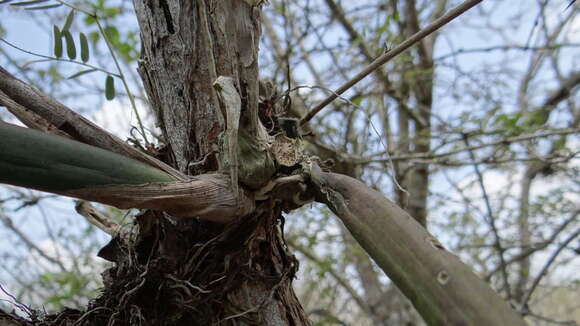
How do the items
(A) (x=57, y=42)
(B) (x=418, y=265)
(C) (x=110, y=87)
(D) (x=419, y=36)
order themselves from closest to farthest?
(B) (x=418, y=265), (D) (x=419, y=36), (A) (x=57, y=42), (C) (x=110, y=87)

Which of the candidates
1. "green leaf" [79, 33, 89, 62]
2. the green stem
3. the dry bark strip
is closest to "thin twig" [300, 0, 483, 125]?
the dry bark strip

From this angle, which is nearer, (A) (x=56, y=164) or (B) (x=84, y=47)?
(A) (x=56, y=164)

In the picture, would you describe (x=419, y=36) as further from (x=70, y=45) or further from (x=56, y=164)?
(x=70, y=45)

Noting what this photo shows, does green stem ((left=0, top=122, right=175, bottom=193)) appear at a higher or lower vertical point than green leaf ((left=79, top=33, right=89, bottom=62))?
lower

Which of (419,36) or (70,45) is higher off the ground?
(70,45)

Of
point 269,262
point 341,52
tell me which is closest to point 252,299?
point 269,262

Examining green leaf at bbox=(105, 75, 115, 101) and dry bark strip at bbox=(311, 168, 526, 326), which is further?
green leaf at bbox=(105, 75, 115, 101)

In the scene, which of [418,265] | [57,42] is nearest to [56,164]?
[418,265]

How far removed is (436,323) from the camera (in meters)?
0.48

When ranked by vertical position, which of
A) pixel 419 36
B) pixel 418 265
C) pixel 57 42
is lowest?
pixel 418 265

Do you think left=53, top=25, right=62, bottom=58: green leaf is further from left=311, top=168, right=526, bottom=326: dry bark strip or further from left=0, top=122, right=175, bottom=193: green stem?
left=311, top=168, right=526, bottom=326: dry bark strip

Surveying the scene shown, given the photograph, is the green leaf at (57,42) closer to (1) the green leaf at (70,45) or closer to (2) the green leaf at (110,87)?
(1) the green leaf at (70,45)

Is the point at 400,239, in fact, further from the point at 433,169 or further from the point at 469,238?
the point at 469,238

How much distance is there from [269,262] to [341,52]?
5.71 ft
